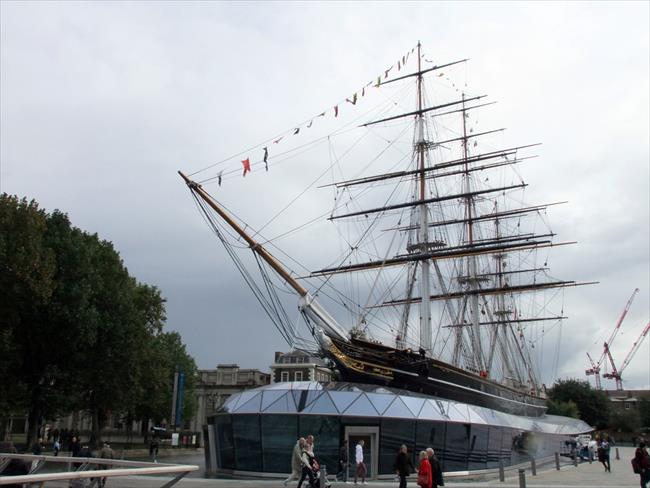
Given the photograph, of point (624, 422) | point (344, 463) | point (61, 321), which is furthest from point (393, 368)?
point (624, 422)

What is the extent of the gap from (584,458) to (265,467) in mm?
22954

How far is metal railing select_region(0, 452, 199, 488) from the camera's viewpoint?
18.3 ft

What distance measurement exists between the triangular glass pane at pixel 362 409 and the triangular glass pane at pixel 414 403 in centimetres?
180

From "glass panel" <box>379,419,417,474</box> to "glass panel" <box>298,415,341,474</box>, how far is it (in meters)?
1.74

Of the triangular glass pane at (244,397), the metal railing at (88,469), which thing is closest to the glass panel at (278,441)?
the triangular glass pane at (244,397)

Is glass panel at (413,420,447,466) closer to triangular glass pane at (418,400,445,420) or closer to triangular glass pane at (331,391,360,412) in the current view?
triangular glass pane at (418,400,445,420)

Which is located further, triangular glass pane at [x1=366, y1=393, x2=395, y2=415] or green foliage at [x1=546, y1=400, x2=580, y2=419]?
green foliage at [x1=546, y1=400, x2=580, y2=419]

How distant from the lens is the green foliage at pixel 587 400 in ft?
300

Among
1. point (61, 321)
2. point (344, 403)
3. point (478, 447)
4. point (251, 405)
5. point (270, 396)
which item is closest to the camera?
point (344, 403)

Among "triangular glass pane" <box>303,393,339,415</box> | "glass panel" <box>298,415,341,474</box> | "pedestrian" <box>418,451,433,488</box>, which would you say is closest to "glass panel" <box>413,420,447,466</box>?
"glass panel" <box>298,415,341,474</box>

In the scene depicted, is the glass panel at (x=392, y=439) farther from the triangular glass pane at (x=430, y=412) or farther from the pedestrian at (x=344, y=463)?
the pedestrian at (x=344, y=463)

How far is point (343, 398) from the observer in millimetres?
23562

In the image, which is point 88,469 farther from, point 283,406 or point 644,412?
point 644,412

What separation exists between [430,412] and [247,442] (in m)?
7.61
